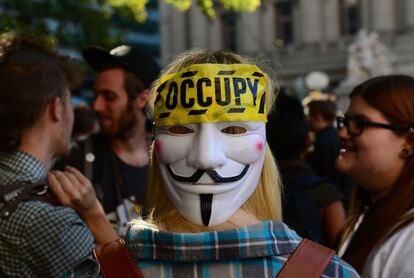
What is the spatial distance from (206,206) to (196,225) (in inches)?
2.3

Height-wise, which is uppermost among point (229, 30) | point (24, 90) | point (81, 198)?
point (229, 30)

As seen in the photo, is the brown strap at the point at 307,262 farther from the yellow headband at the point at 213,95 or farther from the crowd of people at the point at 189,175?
the yellow headband at the point at 213,95

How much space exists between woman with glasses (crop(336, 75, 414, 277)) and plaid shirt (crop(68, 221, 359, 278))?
904mm

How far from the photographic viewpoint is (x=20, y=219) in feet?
7.76

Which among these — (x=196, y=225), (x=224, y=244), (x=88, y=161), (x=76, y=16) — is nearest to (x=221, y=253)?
(x=224, y=244)

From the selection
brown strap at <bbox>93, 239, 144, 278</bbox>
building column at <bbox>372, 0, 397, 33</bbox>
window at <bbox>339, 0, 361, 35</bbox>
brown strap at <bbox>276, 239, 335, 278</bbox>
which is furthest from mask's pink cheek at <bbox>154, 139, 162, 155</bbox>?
window at <bbox>339, 0, 361, 35</bbox>

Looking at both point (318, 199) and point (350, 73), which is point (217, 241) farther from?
point (350, 73)

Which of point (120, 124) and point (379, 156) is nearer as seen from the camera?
point (379, 156)

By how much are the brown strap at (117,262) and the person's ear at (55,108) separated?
1054mm

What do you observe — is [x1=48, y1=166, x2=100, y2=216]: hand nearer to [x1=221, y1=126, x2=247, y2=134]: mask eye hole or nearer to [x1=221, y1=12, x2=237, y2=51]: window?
[x1=221, y1=126, x2=247, y2=134]: mask eye hole

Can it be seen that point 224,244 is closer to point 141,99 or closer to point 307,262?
point 307,262

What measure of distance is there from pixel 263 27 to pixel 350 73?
1093cm

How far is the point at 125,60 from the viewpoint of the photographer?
3.83 meters

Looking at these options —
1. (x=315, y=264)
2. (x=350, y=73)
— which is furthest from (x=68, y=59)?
(x=350, y=73)
